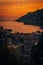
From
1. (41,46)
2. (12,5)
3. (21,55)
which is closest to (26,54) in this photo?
(21,55)

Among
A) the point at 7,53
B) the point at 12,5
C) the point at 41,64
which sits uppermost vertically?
the point at 12,5

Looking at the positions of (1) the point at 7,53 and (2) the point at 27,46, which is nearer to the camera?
(1) the point at 7,53

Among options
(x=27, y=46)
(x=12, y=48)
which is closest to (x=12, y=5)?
(x=27, y=46)

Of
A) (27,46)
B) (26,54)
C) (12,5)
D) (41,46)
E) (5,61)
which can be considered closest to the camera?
(5,61)

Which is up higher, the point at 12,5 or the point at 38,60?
the point at 12,5

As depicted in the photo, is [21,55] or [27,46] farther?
[27,46]

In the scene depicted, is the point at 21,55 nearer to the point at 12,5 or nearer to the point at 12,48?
the point at 12,48

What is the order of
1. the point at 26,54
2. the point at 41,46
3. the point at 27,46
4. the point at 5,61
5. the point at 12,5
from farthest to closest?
the point at 12,5, the point at 27,46, the point at 26,54, the point at 41,46, the point at 5,61

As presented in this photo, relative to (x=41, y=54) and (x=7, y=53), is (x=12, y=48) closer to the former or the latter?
(x=7, y=53)

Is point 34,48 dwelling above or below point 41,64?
above
